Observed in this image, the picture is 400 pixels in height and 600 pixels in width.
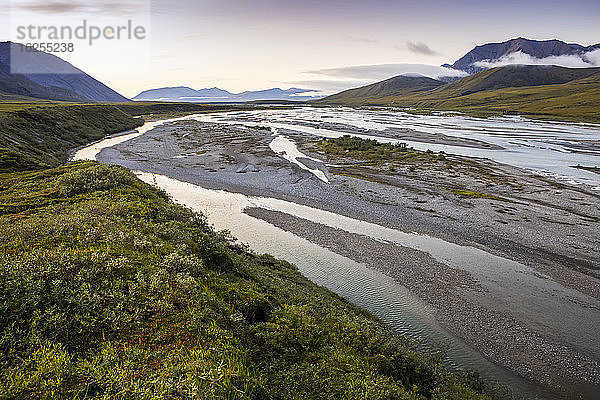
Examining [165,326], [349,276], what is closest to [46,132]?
[349,276]

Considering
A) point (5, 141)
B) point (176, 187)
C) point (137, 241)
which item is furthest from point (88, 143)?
point (137, 241)

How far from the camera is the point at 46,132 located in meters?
60.1

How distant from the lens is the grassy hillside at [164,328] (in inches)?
256

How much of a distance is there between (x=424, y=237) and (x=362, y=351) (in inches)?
659

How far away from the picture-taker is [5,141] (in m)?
41.7

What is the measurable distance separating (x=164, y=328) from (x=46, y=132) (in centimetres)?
6941

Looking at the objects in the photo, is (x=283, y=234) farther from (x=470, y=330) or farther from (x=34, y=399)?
(x=34, y=399)

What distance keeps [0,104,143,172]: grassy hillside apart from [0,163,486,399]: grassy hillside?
78.4 feet

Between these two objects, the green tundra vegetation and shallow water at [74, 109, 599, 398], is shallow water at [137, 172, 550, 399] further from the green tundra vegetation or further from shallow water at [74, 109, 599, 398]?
the green tundra vegetation

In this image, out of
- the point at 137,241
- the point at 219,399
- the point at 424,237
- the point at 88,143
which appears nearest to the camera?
the point at 219,399

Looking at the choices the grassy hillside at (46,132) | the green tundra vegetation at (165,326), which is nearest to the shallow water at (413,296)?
the green tundra vegetation at (165,326)

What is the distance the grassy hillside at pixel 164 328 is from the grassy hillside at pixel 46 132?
941 inches

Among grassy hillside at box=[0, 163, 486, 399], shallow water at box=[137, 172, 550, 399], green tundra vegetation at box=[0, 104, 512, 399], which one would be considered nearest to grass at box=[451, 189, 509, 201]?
shallow water at box=[137, 172, 550, 399]

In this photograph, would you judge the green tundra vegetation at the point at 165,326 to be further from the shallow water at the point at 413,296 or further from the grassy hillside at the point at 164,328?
the shallow water at the point at 413,296
